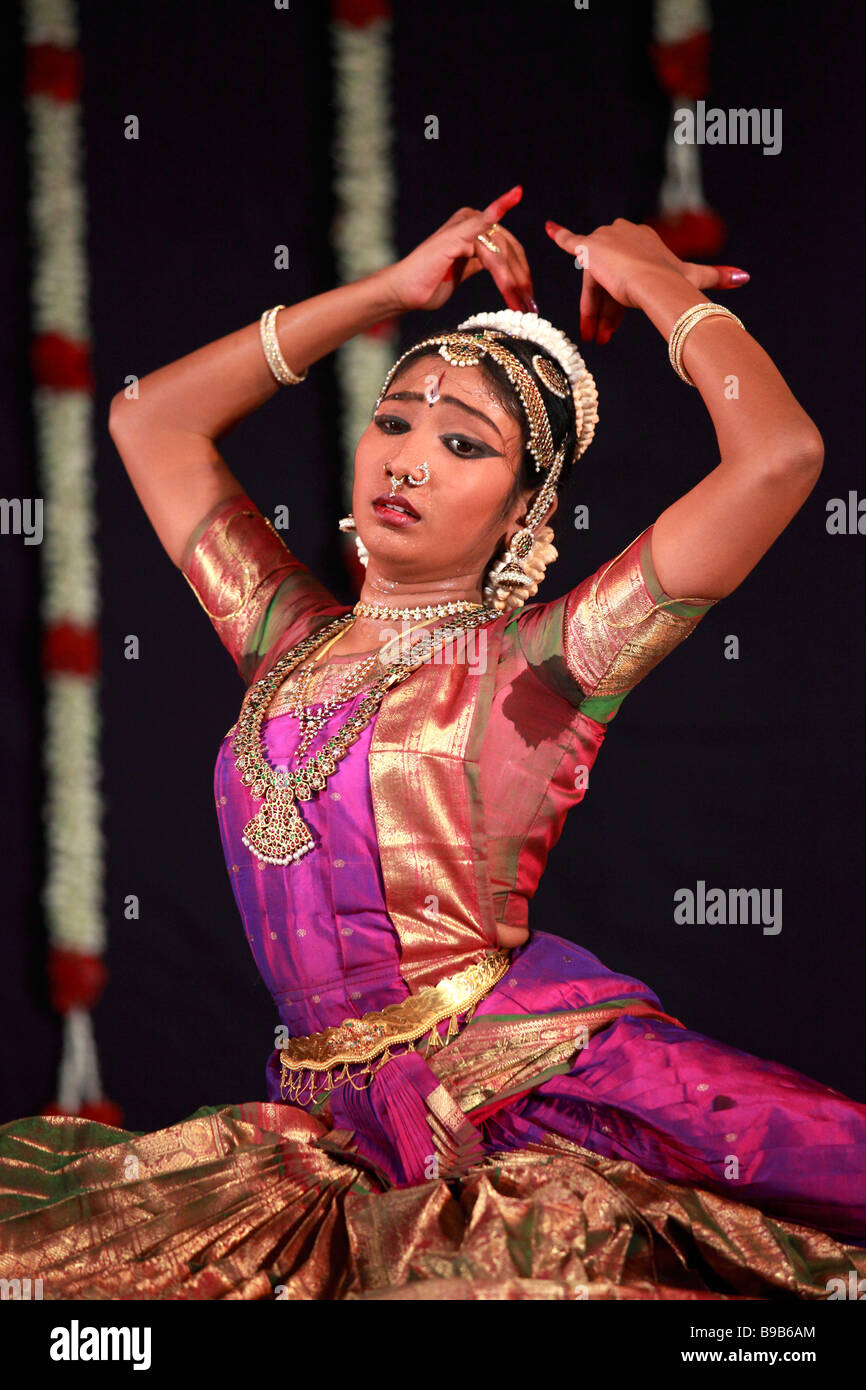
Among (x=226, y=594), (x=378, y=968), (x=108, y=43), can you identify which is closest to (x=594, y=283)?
(x=226, y=594)

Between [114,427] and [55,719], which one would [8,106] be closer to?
[114,427]

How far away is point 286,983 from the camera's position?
2.43m

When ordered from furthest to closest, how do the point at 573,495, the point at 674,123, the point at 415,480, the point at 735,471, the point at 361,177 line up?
1. the point at 361,177
2. the point at 674,123
3. the point at 573,495
4. the point at 415,480
5. the point at 735,471

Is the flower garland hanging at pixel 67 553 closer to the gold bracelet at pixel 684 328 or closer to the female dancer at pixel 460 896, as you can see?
the female dancer at pixel 460 896

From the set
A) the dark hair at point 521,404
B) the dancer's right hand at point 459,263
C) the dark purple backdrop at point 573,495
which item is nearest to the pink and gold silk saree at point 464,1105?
the dark hair at point 521,404

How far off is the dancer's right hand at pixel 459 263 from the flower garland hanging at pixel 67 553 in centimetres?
94

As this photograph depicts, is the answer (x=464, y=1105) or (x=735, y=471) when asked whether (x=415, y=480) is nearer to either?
(x=735, y=471)

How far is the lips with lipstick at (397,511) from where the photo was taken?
2.50 metres

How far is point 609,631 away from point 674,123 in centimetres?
128

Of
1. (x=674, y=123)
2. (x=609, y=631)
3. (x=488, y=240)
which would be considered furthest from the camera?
(x=674, y=123)

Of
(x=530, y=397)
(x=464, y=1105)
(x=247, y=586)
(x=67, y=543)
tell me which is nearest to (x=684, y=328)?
(x=530, y=397)

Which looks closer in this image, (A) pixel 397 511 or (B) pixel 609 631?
(B) pixel 609 631

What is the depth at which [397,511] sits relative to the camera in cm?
251

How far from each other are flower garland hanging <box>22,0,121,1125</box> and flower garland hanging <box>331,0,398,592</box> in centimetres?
54
